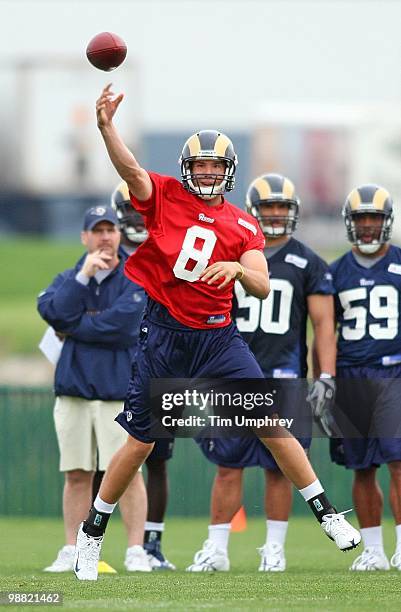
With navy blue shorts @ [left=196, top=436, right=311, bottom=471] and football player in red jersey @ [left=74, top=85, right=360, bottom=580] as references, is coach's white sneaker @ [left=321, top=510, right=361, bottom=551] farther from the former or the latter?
navy blue shorts @ [left=196, top=436, right=311, bottom=471]

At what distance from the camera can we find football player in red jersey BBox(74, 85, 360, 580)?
273 inches

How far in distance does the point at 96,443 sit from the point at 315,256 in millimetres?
1732

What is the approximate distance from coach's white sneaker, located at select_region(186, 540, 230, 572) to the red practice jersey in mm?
1910

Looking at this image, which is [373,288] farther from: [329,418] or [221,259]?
[221,259]

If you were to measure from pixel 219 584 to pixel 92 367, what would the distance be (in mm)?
1794

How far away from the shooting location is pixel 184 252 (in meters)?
6.95

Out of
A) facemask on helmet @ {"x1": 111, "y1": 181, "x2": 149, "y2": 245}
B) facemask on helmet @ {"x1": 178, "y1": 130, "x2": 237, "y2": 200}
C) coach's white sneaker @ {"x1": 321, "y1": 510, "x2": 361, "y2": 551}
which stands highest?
facemask on helmet @ {"x1": 178, "y1": 130, "x2": 237, "y2": 200}

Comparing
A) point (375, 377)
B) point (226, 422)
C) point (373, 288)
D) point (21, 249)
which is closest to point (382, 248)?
point (373, 288)

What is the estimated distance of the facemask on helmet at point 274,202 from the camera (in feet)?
28.5

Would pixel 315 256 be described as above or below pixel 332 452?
above

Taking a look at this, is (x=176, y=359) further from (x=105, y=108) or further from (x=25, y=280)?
(x=25, y=280)

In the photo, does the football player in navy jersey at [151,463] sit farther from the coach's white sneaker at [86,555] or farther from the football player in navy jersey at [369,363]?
the coach's white sneaker at [86,555]

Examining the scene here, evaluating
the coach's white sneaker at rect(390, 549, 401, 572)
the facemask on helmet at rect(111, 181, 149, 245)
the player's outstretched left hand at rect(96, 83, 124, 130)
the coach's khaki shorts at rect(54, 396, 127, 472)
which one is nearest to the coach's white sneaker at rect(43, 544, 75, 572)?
the coach's khaki shorts at rect(54, 396, 127, 472)

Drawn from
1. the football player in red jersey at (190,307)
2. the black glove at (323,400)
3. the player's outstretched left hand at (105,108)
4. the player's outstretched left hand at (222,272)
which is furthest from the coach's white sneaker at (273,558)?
the player's outstretched left hand at (105,108)
